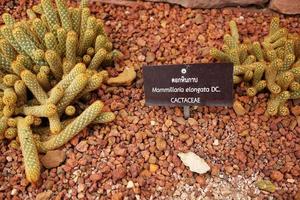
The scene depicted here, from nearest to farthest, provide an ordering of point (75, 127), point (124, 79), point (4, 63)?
point (75, 127)
point (4, 63)
point (124, 79)

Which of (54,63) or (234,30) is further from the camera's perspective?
(234,30)

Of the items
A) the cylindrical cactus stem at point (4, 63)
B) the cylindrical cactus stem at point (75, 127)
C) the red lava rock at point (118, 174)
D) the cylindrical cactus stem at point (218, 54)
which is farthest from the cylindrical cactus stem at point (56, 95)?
the cylindrical cactus stem at point (218, 54)

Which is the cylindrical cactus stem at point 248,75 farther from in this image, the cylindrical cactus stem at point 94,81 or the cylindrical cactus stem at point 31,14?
the cylindrical cactus stem at point 31,14

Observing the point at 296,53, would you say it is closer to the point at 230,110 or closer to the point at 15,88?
the point at 230,110

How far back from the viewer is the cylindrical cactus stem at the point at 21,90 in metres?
2.29

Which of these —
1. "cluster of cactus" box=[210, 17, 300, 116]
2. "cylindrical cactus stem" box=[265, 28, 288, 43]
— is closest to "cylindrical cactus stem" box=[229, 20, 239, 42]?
"cluster of cactus" box=[210, 17, 300, 116]

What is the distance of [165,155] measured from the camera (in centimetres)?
235

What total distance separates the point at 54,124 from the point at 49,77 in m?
0.39

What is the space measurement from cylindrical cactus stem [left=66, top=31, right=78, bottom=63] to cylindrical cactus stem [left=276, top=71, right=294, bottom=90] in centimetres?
118

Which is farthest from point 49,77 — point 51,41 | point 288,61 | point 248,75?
point 288,61

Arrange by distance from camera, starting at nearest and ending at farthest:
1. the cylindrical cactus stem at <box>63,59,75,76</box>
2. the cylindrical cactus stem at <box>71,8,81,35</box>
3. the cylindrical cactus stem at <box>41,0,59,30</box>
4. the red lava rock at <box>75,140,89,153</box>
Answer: the red lava rock at <box>75,140,89,153</box> → the cylindrical cactus stem at <box>63,59,75,76</box> → the cylindrical cactus stem at <box>41,0,59,30</box> → the cylindrical cactus stem at <box>71,8,81,35</box>

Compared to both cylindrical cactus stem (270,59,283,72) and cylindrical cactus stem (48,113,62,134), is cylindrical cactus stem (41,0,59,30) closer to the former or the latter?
cylindrical cactus stem (48,113,62,134)

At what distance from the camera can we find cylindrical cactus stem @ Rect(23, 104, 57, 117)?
2197mm

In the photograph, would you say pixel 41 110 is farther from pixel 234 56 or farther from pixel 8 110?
pixel 234 56
